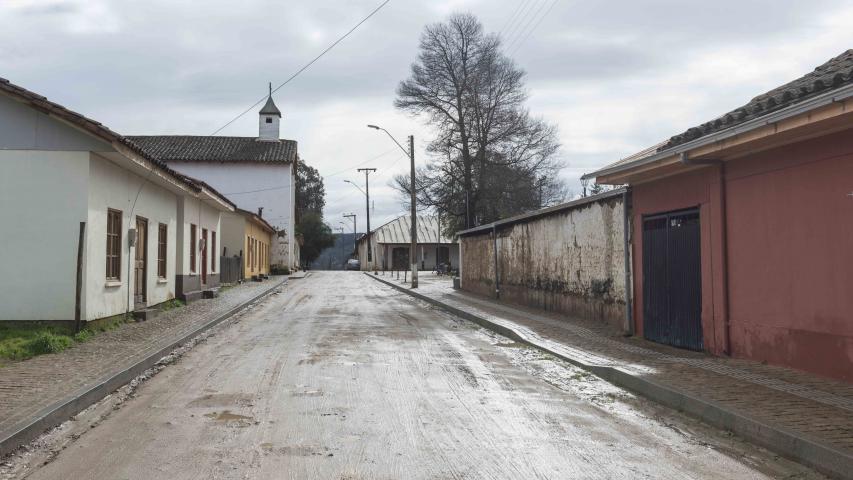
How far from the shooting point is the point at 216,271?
25391 millimetres

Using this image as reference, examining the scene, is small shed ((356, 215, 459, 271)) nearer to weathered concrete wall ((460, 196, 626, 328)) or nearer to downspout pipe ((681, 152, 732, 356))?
weathered concrete wall ((460, 196, 626, 328))

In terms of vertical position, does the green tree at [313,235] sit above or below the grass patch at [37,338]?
above

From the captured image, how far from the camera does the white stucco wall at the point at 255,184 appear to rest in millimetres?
49969

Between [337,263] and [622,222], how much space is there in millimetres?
113467

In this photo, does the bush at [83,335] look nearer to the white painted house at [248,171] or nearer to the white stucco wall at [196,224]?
the white stucco wall at [196,224]

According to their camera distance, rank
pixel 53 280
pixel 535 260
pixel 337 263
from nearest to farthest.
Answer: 1. pixel 53 280
2. pixel 535 260
3. pixel 337 263

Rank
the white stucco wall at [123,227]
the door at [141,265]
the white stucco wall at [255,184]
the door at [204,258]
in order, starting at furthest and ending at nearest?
1. the white stucco wall at [255,184]
2. the door at [204,258]
3. the door at [141,265]
4. the white stucco wall at [123,227]

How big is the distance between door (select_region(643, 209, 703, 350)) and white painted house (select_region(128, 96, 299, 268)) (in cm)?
4121

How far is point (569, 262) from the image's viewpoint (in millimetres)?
15211

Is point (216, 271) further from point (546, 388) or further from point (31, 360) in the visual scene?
point (546, 388)

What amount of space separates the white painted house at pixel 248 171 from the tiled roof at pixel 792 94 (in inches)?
1701

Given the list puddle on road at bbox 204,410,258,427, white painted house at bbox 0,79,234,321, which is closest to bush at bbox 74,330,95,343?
white painted house at bbox 0,79,234,321

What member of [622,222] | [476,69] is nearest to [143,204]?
[622,222]

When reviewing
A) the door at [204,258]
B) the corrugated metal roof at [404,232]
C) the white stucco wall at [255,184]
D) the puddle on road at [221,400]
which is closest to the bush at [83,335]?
the puddle on road at [221,400]
